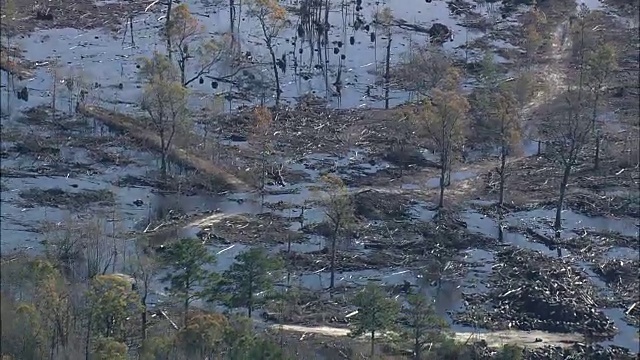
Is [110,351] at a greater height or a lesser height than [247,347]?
greater

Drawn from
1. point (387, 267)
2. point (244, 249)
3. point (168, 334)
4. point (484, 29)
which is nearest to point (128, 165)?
point (244, 249)

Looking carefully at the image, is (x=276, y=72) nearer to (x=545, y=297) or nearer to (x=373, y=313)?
(x=545, y=297)

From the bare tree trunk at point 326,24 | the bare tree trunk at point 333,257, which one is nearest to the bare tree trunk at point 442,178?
the bare tree trunk at point 333,257

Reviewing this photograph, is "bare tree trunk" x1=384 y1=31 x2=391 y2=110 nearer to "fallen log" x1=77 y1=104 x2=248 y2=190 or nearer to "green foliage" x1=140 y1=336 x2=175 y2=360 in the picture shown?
"fallen log" x1=77 y1=104 x2=248 y2=190

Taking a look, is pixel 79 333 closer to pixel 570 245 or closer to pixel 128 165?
pixel 128 165

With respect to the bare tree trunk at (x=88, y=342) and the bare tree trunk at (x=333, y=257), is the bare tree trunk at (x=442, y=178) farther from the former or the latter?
the bare tree trunk at (x=88, y=342)

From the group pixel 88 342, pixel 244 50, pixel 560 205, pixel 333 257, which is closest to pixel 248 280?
pixel 333 257
